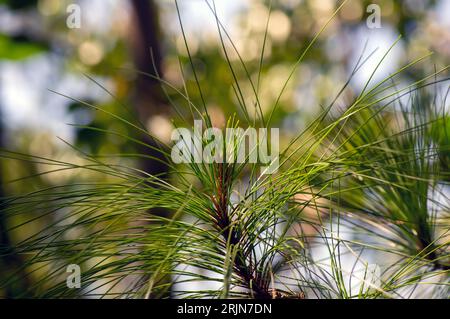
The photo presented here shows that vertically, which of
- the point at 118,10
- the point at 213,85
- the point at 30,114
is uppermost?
the point at 118,10

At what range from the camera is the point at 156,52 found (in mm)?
2449

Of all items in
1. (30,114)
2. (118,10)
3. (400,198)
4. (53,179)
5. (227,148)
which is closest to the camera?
(227,148)

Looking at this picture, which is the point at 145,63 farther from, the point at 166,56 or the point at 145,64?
the point at 166,56

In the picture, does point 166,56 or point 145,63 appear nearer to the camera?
point 145,63

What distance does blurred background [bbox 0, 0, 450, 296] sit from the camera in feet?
9.57

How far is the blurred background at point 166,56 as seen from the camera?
2.92 meters

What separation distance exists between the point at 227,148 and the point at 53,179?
248cm

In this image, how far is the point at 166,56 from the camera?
3.55 m

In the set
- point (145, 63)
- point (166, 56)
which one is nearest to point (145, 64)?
point (145, 63)

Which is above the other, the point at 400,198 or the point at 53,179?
the point at 53,179

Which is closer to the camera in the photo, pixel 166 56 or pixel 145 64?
pixel 145 64

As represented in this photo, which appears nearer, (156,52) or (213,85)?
(156,52)
